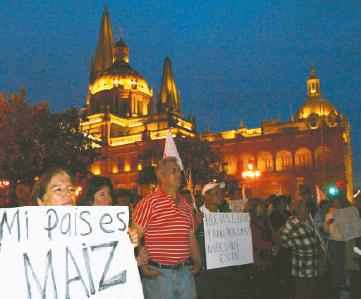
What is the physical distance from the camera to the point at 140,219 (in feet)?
15.5

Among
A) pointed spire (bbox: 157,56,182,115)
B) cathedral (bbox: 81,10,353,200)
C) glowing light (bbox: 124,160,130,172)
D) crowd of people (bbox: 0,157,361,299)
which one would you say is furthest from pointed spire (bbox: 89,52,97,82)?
crowd of people (bbox: 0,157,361,299)

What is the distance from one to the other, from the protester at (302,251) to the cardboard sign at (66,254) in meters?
4.12

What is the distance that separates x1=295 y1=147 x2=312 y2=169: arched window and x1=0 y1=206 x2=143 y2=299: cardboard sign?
64.9 m

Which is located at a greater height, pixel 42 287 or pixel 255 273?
pixel 42 287

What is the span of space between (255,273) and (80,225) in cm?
823

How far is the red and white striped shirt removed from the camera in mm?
4727

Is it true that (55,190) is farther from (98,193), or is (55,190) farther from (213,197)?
(213,197)

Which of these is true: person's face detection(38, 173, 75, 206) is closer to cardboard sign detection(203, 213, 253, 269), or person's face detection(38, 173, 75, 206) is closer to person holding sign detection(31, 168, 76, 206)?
person holding sign detection(31, 168, 76, 206)

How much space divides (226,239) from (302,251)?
130 cm

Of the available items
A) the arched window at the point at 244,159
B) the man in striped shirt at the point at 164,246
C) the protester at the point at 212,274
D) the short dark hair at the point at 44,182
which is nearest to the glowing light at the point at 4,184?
the protester at the point at 212,274

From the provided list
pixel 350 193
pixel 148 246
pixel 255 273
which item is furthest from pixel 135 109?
pixel 148 246

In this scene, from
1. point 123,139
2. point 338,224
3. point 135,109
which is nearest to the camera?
point 338,224

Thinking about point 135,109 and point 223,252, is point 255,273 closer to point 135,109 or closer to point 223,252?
point 223,252

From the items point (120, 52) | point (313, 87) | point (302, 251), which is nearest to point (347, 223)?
point (302, 251)
